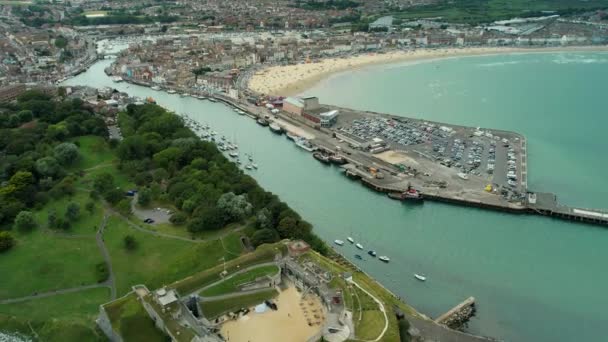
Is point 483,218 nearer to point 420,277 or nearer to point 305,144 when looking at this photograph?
point 420,277

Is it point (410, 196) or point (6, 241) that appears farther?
point (410, 196)

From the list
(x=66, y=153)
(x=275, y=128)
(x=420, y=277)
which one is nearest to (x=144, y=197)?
(x=66, y=153)

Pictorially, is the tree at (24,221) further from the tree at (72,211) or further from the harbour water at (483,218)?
the harbour water at (483,218)

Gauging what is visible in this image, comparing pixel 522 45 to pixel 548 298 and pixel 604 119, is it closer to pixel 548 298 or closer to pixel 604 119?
pixel 604 119

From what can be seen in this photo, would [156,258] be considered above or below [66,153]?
below

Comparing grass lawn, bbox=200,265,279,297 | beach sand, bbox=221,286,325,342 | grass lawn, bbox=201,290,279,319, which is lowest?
beach sand, bbox=221,286,325,342

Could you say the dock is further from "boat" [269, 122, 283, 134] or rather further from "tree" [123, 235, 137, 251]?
"boat" [269, 122, 283, 134]

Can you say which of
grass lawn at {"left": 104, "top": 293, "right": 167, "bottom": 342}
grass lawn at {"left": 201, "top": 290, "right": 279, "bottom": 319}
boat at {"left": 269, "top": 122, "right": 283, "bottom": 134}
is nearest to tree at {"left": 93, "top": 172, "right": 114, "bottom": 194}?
grass lawn at {"left": 104, "top": 293, "right": 167, "bottom": 342}
